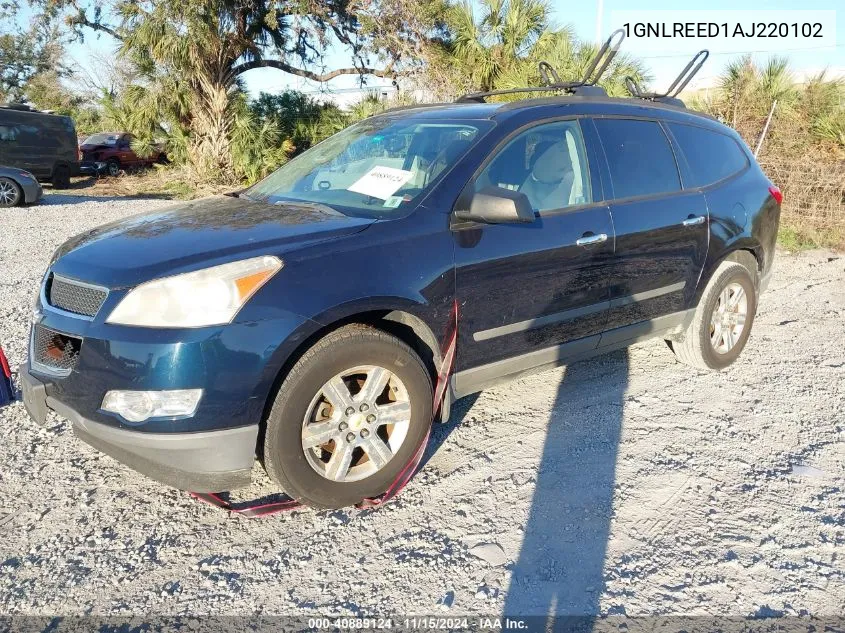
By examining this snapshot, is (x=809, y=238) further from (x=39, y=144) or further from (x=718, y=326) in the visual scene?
(x=39, y=144)

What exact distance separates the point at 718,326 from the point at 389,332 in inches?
109

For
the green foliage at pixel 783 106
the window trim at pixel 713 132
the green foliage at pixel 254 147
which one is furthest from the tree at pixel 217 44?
the window trim at pixel 713 132

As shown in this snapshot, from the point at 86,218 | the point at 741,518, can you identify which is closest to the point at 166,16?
the point at 86,218

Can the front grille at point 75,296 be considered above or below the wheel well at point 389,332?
above

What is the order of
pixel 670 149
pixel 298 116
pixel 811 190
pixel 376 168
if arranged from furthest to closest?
pixel 298 116 → pixel 811 190 → pixel 670 149 → pixel 376 168

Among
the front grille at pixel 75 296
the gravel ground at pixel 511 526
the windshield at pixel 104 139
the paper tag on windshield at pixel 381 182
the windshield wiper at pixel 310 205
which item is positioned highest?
the windshield at pixel 104 139

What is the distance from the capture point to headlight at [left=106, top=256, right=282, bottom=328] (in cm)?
272

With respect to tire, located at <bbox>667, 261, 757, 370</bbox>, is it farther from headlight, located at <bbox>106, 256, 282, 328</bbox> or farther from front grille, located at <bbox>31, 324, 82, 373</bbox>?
front grille, located at <bbox>31, 324, 82, 373</bbox>

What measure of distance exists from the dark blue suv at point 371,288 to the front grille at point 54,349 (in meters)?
0.01

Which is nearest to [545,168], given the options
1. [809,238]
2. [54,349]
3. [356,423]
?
[356,423]

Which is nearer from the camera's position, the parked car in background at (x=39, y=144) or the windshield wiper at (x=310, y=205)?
the windshield wiper at (x=310, y=205)

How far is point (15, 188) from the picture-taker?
13.7m

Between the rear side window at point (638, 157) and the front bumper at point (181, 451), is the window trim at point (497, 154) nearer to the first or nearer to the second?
the rear side window at point (638, 157)

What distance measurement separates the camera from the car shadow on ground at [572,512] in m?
2.57
